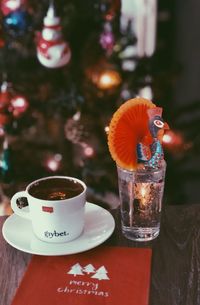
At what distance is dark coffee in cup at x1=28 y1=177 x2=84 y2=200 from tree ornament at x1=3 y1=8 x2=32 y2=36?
80 centimetres

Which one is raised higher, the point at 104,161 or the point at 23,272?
the point at 23,272

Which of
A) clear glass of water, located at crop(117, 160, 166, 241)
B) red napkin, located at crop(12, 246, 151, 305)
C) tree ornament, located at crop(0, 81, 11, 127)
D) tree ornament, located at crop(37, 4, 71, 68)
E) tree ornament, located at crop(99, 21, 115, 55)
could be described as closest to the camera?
red napkin, located at crop(12, 246, 151, 305)

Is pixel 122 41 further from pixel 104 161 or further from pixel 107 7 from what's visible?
pixel 104 161

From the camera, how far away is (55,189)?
0.76 m

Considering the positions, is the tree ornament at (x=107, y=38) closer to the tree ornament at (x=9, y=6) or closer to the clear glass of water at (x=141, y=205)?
the tree ornament at (x=9, y=6)

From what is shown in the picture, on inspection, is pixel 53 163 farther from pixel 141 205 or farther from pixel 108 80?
pixel 141 205

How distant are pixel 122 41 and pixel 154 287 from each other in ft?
3.86

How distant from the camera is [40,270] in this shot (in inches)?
26.1

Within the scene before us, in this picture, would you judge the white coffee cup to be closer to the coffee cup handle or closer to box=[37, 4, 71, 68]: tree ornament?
the coffee cup handle

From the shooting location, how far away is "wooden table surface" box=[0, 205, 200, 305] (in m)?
0.61

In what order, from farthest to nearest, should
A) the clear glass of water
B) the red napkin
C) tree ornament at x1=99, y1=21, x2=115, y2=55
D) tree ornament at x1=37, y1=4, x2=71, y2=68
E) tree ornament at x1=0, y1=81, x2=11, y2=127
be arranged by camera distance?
tree ornament at x1=99, y1=21, x2=115, y2=55 → tree ornament at x1=0, y1=81, x2=11, y2=127 → tree ornament at x1=37, y1=4, x2=71, y2=68 → the clear glass of water → the red napkin

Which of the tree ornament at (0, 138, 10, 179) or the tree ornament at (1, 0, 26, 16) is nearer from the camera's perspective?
the tree ornament at (1, 0, 26, 16)

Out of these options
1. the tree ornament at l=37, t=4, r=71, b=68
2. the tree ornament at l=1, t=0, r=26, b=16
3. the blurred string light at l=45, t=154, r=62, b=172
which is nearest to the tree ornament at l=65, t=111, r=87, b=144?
the blurred string light at l=45, t=154, r=62, b=172

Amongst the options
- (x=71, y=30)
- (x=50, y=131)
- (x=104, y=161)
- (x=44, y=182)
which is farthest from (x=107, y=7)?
(x=44, y=182)
